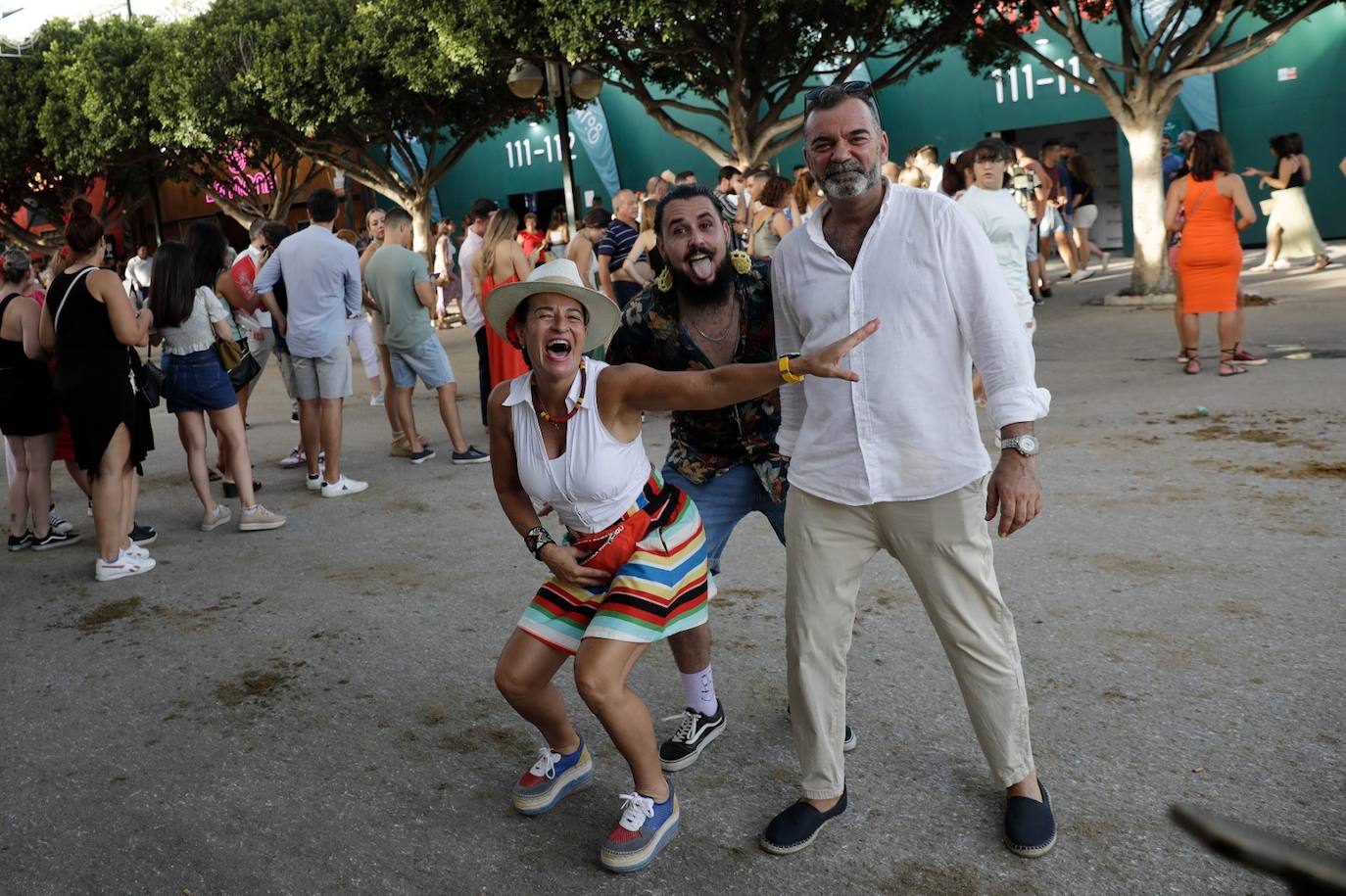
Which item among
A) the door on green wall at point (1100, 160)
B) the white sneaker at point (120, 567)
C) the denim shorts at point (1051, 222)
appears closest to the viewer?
the white sneaker at point (120, 567)

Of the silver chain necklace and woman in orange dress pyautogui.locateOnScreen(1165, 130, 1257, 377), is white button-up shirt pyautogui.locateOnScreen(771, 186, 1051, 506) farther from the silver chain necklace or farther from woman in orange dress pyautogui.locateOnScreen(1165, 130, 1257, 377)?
woman in orange dress pyautogui.locateOnScreen(1165, 130, 1257, 377)

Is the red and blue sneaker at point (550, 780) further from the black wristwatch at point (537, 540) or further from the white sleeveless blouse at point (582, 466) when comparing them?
the white sleeveless blouse at point (582, 466)

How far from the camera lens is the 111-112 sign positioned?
1254 inches

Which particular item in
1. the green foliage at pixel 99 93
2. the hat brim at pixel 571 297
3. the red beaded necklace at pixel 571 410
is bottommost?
the red beaded necklace at pixel 571 410

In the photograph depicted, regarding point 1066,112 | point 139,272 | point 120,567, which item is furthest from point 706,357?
point 1066,112

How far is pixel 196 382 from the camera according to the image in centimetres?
707

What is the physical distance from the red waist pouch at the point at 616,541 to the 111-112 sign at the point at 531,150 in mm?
29567

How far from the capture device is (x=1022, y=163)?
48.9 ft

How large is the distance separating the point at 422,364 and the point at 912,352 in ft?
20.6

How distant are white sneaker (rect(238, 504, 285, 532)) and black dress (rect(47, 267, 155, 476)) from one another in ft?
3.56

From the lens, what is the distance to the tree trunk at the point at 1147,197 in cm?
1378

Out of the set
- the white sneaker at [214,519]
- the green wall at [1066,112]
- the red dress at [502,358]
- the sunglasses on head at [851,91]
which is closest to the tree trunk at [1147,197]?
the green wall at [1066,112]

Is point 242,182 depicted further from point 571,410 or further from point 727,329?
point 571,410

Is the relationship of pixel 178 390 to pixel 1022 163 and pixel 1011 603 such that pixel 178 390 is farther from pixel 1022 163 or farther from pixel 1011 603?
pixel 1022 163
